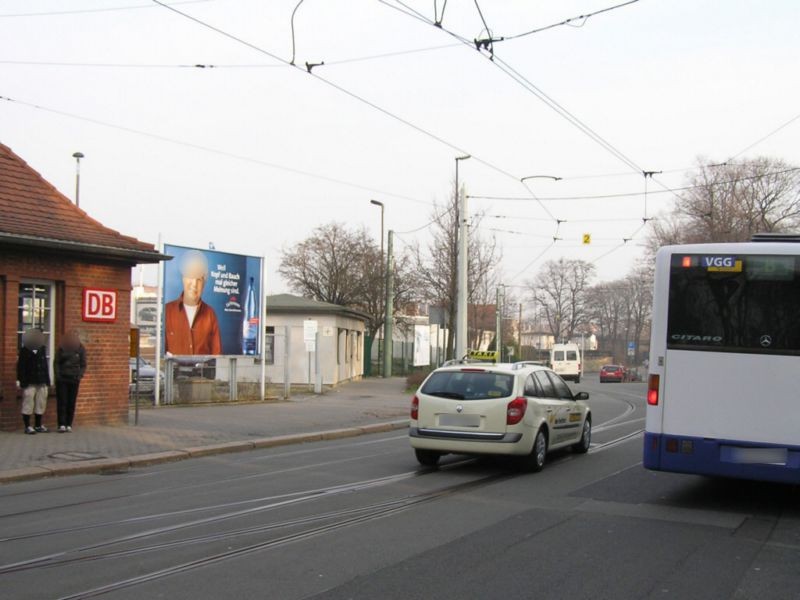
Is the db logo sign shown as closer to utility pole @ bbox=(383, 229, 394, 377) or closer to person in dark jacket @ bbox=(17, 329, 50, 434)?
person in dark jacket @ bbox=(17, 329, 50, 434)

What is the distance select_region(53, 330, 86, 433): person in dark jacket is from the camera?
14.0m

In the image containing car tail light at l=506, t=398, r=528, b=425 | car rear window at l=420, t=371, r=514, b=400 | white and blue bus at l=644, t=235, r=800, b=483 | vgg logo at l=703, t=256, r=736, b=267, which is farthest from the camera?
car rear window at l=420, t=371, r=514, b=400

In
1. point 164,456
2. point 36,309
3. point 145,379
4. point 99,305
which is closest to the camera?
point 164,456

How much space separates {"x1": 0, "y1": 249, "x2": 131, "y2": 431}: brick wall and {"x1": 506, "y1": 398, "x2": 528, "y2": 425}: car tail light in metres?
8.27

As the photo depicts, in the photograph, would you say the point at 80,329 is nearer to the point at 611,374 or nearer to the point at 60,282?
the point at 60,282

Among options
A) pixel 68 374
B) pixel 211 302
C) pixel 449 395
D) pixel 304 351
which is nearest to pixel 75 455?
pixel 68 374

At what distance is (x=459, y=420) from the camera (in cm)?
1112

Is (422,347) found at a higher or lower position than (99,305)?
lower

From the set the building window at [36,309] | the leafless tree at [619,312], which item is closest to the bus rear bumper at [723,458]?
the building window at [36,309]

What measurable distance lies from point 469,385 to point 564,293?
73.3m

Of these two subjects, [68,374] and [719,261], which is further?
[68,374]

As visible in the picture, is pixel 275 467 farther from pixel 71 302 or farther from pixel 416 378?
pixel 416 378

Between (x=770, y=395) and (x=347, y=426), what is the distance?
34.2ft

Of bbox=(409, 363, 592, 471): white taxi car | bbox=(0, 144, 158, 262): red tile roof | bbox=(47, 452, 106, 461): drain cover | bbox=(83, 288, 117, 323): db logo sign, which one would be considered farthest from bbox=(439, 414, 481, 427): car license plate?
bbox=(83, 288, 117, 323): db logo sign
